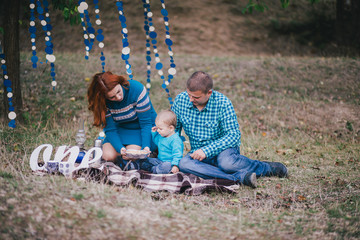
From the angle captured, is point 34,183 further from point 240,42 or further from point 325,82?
point 240,42

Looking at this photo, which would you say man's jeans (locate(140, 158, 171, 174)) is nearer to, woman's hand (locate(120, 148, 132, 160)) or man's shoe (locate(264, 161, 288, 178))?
woman's hand (locate(120, 148, 132, 160))

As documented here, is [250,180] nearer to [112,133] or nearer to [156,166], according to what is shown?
[156,166]

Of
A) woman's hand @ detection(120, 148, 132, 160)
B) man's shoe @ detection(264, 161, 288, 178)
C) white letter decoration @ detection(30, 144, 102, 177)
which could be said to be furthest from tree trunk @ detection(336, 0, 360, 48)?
white letter decoration @ detection(30, 144, 102, 177)

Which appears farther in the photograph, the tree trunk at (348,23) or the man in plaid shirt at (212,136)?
the tree trunk at (348,23)

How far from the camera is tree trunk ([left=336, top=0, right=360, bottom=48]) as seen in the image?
1012cm

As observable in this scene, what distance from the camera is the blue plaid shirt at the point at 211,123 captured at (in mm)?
3881

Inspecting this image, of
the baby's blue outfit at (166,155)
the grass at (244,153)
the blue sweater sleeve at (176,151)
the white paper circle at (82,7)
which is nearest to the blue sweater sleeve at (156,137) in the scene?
the baby's blue outfit at (166,155)

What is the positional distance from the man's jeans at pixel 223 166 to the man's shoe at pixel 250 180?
49 millimetres

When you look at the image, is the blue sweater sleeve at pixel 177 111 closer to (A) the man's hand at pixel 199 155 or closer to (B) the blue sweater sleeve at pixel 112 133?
(A) the man's hand at pixel 199 155

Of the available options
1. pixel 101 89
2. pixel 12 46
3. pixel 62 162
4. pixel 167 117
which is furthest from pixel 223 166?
pixel 12 46

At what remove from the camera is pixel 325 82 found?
8117mm

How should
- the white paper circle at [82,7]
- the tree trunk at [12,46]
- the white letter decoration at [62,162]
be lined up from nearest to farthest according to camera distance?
1. the white letter decoration at [62,162]
2. the white paper circle at [82,7]
3. the tree trunk at [12,46]

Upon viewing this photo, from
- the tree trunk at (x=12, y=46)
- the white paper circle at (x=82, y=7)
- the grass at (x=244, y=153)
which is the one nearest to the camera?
the grass at (x=244, y=153)

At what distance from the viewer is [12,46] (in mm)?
5477
